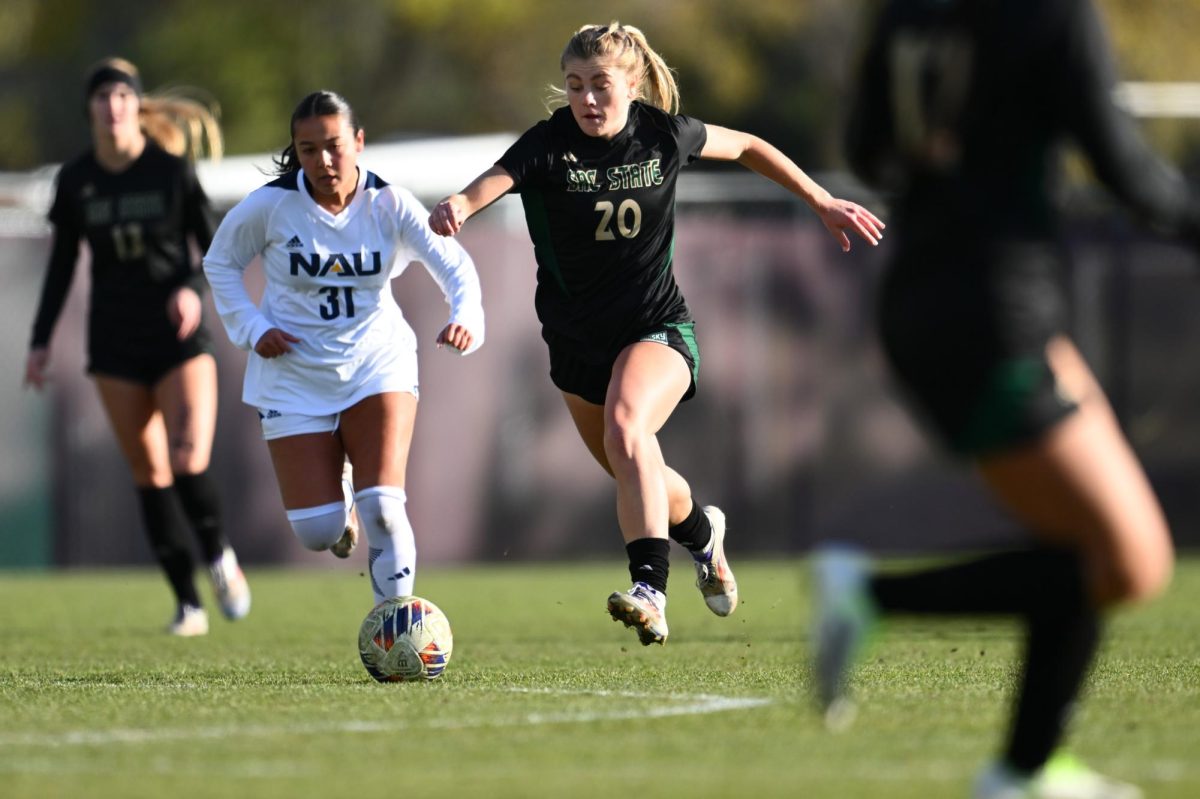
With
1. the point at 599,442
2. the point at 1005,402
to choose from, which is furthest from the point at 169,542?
the point at 1005,402

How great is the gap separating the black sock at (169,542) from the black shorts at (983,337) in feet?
20.1

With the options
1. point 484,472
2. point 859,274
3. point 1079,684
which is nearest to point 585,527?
point 484,472

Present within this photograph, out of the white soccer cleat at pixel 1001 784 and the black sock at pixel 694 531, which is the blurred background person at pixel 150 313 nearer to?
the black sock at pixel 694 531

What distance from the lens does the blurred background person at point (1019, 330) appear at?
4117 mm

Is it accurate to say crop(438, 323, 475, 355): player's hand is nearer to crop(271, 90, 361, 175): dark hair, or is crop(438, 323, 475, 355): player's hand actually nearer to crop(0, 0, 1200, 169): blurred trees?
crop(271, 90, 361, 175): dark hair

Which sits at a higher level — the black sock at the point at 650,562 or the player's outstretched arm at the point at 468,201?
the player's outstretched arm at the point at 468,201

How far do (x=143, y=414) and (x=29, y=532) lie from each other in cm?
606

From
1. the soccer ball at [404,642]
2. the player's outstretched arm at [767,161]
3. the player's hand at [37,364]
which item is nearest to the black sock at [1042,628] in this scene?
the soccer ball at [404,642]

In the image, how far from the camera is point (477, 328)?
7027 mm

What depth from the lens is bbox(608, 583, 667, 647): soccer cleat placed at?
6547mm

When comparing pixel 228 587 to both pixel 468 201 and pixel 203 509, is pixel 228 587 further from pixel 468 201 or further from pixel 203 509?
Result: pixel 468 201

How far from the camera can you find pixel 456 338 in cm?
690

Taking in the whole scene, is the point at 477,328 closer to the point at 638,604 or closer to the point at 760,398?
the point at 638,604

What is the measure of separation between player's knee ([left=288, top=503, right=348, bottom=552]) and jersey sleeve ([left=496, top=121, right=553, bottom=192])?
1.32m
